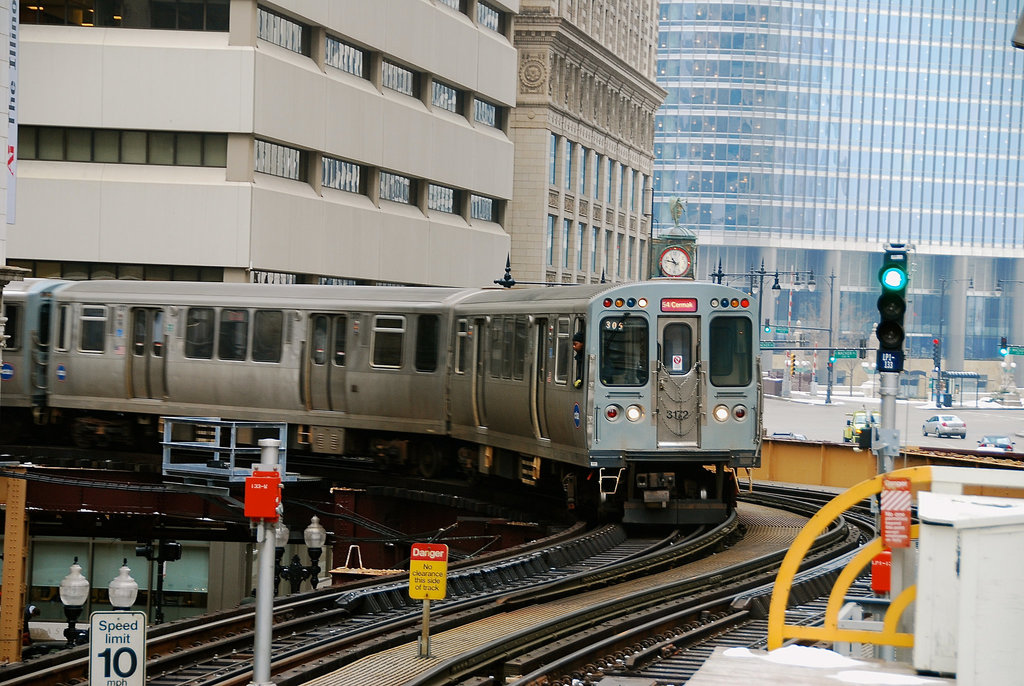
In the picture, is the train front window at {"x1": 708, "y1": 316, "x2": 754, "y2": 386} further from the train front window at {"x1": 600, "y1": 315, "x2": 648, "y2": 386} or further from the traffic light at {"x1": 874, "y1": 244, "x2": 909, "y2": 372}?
the traffic light at {"x1": 874, "y1": 244, "x2": 909, "y2": 372}

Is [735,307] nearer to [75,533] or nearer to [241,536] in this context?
[241,536]

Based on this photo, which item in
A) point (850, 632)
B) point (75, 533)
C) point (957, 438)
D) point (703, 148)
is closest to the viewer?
point (850, 632)

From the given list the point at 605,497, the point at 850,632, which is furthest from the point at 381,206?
the point at 850,632

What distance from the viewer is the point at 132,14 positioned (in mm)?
37812

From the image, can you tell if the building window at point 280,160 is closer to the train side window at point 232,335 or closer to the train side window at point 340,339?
the train side window at point 232,335

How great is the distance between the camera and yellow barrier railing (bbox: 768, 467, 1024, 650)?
6.68 m

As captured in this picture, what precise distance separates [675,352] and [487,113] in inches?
1462

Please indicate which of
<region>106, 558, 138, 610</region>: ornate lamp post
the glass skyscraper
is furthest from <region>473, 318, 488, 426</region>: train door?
the glass skyscraper

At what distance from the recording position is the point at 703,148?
→ 121875 mm

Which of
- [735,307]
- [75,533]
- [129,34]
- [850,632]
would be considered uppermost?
[129,34]

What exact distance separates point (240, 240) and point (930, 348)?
10433cm

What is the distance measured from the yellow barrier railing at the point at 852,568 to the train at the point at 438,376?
11.6 m

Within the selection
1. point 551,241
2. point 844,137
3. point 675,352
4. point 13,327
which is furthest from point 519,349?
point 844,137

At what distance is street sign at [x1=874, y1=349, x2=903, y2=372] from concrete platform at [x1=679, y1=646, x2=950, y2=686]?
6.74 metres
